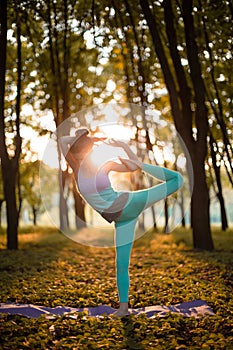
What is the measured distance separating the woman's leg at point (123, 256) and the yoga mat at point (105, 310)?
346 mm

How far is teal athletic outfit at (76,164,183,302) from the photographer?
5.68 m

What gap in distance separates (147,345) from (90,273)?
5.63 meters

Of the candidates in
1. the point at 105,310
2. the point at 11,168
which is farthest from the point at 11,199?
the point at 105,310

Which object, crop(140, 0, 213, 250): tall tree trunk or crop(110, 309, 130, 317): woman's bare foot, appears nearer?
crop(110, 309, 130, 317): woman's bare foot

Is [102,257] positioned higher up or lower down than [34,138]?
lower down

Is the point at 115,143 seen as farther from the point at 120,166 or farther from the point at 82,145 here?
the point at 82,145

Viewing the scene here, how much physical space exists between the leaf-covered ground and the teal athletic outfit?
2.83 ft

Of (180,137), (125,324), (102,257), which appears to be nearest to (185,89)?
(180,137)

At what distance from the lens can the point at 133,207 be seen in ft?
19.0

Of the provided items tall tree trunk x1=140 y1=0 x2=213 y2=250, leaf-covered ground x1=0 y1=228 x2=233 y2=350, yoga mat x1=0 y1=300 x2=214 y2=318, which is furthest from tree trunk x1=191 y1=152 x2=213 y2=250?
yoga mat x1=0 y1=300 x2=214 y2=318

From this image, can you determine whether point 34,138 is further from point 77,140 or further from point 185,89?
point 77,140

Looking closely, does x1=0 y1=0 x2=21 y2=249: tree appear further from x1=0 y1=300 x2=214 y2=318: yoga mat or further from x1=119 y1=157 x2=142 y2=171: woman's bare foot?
x1=119 y1=157 x2=142 y2=171: woman's bare foot

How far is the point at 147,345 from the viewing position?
470 cm

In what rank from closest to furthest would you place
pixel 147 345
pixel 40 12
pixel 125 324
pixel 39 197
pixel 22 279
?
pixel 147 345 → pixel 125 324 → pixel 22 279 → pixel 40 12 → pixel 39 197
